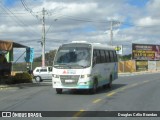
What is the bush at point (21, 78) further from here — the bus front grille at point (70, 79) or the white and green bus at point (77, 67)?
the bus front grille at point (70, 79)

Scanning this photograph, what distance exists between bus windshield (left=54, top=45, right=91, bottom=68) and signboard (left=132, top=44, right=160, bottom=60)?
69780 mm

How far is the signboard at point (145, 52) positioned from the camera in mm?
92575

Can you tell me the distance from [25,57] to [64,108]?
19.8m

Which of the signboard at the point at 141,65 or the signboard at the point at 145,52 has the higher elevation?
the signboard at the point at 145,52

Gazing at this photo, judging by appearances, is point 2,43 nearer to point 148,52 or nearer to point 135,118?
point 135,118

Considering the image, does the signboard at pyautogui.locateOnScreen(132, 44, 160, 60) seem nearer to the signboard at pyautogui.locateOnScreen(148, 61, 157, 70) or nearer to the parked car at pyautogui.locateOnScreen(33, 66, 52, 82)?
the signboard at pyautogui.locateOnScreen(148, 61, 157, 70)

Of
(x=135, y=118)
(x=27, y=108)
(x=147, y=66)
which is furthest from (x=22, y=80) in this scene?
(x=147, y=66)

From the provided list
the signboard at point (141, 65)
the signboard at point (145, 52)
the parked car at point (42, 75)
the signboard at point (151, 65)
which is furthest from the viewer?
the signboard at point (145, 52)

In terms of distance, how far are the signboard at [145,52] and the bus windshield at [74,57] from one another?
229ft

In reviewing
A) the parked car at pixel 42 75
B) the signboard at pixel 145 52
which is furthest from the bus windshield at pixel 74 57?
the signboard at pixel 145 52

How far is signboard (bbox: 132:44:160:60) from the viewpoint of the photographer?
92.6 meters

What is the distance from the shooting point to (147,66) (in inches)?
3543

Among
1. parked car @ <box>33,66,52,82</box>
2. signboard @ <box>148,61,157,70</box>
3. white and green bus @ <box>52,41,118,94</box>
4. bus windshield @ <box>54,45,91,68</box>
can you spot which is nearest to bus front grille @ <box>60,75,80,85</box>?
white and green bus @ <box>52,41,118,94</box>

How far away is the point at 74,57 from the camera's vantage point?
73.6 feet
